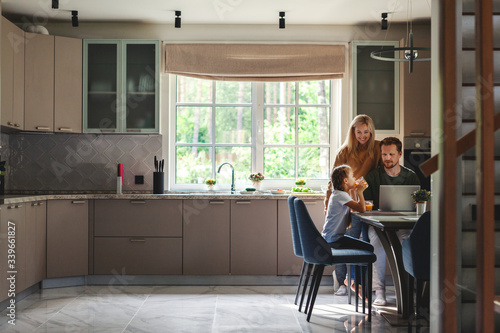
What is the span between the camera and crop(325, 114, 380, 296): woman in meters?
4.18

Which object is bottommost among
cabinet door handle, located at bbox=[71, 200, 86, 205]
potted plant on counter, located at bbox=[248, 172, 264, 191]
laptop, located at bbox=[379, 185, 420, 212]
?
cabinet door handle, located at bbox=[71, 200, 86, 205]

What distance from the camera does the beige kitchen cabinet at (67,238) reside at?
448 cm

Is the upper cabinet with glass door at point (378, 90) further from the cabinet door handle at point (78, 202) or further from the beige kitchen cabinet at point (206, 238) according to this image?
the cabinet door handle at point (78, 202)

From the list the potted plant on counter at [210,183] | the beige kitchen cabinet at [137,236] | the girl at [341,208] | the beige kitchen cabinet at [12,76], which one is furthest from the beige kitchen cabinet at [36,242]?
the girl at [341,208]

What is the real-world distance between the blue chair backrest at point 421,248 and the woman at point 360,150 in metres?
1.21

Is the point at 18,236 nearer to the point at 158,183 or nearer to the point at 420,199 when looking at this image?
the point at 158,183

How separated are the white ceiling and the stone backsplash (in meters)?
1.16

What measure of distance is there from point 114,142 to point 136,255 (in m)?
1.19

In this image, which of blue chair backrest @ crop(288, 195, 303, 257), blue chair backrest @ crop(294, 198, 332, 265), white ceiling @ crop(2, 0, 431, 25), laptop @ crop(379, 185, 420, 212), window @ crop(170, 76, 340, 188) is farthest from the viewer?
window @ crop(170, 76, 340, 188)

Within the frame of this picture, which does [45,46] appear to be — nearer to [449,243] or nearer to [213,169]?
[213,169]

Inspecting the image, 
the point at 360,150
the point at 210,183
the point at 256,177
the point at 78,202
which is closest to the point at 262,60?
the point at 256,177

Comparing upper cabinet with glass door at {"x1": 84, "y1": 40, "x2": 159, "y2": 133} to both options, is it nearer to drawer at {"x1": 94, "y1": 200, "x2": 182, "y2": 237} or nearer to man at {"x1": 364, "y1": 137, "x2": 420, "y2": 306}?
drawer at {"x1": 94, "y1": 200, "x2": 182, "y2": 237}

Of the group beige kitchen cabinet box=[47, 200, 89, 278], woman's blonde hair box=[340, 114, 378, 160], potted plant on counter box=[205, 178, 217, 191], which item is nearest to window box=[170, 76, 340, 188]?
potted plant on counter box=[205, 178, 217, 191]

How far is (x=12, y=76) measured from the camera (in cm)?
437
